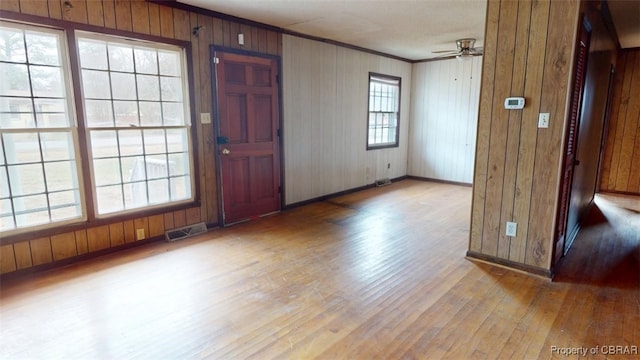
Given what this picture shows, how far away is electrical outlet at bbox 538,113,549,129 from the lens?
2.91 meters

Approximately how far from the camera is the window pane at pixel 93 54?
10.8 feet

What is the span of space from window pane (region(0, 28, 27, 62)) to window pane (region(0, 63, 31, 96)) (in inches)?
2.2

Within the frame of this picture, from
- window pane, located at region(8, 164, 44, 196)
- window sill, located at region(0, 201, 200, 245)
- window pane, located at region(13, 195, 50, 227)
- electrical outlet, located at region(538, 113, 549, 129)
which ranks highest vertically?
electrical outlet, located at region(538, 113, 549, 129)

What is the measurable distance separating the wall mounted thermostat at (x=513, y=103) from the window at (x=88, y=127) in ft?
10.5

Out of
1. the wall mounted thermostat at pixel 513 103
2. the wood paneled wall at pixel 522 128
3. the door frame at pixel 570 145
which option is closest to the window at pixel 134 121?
the wood paneled wall at pixel 522 128

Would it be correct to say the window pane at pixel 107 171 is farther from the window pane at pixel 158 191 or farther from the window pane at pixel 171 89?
the window pane at pixel 171 89

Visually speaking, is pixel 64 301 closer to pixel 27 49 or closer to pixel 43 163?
pixel 43 163

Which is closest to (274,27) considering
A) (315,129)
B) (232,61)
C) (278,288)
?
(232,61)

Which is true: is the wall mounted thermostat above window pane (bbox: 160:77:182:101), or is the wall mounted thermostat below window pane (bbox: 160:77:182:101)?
below

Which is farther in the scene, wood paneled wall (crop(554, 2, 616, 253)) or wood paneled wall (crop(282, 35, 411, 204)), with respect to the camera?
wood paneled wall (crop(282, 35, 411, 204))

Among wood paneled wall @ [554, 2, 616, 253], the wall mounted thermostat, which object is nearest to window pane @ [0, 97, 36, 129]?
the wall mounted thermostat

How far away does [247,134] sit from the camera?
4648mm

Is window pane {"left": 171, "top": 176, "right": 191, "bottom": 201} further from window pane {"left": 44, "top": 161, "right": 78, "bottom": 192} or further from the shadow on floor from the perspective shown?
the shadow on floor

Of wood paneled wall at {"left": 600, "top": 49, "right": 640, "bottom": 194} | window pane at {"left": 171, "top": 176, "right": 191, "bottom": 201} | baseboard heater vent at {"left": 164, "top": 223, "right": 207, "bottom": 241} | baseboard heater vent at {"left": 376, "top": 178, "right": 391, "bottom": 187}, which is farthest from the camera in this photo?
baseboard heater vent at {"left": 376, "top": 178, "right": 391, "bottom": 187}
